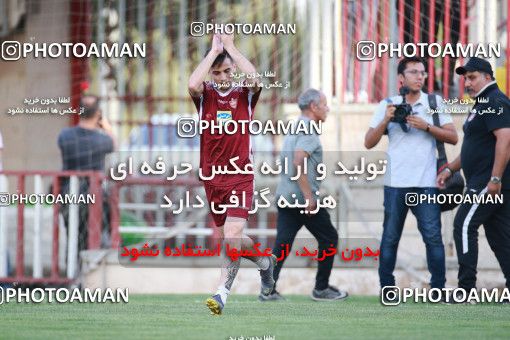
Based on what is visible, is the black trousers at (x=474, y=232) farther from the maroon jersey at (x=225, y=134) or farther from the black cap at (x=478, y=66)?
the maroon jersey at (x=225, y=134)

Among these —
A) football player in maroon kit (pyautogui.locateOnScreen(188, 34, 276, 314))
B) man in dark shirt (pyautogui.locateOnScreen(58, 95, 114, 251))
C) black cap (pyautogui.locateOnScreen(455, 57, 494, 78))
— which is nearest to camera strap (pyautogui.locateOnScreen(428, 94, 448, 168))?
black cap (pyautogui.locateOnScreen(455, 57, 494, 78))

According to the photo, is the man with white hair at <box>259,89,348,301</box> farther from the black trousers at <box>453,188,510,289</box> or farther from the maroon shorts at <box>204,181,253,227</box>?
the maroon shorts at <box>204,181,253,227</box>

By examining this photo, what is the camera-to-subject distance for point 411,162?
35.8 feet

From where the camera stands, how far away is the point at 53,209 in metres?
14.1

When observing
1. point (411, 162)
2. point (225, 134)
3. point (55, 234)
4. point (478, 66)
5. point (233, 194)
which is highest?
point (478, 66)

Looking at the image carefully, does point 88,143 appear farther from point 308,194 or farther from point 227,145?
point 227,145

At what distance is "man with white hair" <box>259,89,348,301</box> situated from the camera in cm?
1155

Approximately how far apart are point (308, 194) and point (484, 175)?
152 cm

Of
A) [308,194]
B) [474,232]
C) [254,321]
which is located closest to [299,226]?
[308,194]

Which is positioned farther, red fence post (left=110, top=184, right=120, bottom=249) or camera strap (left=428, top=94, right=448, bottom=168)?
red fence post (left=110, top=184, right=120, bottom=249)

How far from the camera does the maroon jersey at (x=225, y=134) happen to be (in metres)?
9.31

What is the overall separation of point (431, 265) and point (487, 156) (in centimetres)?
94

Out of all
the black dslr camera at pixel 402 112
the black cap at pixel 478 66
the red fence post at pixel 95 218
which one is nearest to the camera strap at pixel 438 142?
the black dslr camera at pixel 402 112

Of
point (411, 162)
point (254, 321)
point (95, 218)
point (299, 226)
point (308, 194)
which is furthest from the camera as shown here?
point (95, 218)
